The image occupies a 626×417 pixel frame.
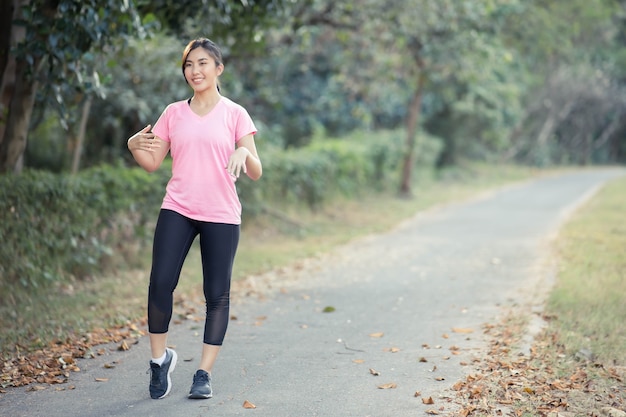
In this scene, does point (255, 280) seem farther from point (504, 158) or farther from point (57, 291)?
point (504, 158)

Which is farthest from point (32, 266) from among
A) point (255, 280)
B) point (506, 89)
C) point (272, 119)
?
point (506, 89)

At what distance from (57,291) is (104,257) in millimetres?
1123

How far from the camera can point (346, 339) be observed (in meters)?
6.49

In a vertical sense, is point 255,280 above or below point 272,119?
below

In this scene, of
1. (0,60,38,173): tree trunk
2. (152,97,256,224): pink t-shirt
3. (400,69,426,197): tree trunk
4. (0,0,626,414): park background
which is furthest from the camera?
(400,69,426,197): tree trunk

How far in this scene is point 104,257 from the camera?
9344 mm

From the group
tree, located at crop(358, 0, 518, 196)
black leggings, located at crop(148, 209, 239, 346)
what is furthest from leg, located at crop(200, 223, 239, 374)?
tree, located at crop(358, 0, 518, 196)

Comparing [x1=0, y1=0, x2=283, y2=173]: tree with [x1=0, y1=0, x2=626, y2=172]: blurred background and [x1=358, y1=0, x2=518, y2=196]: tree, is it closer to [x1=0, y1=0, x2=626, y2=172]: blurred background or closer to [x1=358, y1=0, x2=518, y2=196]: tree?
[x1=0, y1=0, x2=626, y2=172]: blurred background

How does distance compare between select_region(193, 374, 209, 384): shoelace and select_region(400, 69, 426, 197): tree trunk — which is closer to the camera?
select_region(193, 374, 209, 384): shoelace

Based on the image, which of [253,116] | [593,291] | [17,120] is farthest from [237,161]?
[253,116]

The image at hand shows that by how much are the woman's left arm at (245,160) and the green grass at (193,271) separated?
2.53 m

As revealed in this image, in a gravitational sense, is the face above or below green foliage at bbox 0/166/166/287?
above

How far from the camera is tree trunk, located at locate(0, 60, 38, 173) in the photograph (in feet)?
26.1

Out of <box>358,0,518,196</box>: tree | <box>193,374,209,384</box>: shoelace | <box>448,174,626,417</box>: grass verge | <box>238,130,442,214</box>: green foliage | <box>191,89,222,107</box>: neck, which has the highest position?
<box>358,0,518,196</box>: tree
